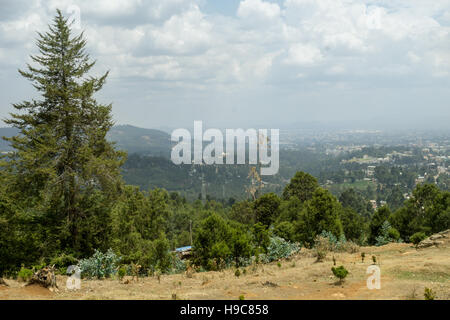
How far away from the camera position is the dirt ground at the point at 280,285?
802cm

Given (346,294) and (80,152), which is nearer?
(346,294)

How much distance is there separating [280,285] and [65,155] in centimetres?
962

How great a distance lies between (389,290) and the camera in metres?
8.23

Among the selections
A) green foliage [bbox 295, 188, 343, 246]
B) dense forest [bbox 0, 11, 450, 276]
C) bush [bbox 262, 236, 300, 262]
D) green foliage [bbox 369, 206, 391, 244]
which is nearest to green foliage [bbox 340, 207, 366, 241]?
green foliage [bbox 369, 206, 391, 244]

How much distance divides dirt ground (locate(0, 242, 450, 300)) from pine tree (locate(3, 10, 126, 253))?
439cm

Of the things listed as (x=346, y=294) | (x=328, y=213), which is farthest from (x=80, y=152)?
(x=328, y=213)

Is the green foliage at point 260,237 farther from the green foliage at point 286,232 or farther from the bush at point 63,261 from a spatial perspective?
the bush at point 63,261

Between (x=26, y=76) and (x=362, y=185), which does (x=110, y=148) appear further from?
(x=362, y=185)

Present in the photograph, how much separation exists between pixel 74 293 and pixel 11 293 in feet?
4.62

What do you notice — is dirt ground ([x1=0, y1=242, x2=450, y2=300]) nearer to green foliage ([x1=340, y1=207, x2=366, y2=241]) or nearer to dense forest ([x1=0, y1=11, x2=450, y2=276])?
dense forest ([x1=0, y1=11, x2=450, y2=276])

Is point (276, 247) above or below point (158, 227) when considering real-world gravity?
above

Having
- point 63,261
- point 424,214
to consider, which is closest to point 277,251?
point 63,261

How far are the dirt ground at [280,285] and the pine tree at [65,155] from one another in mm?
4391

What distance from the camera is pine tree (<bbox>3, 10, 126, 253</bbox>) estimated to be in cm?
1284
